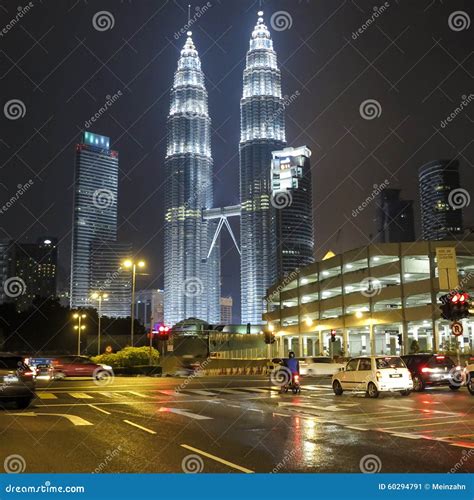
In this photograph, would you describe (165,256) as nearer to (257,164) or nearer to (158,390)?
(257,164)

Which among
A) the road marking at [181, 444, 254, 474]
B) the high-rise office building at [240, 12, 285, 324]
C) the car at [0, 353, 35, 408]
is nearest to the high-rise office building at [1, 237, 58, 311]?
the high-rise office building at [240, 12, 285, 324]

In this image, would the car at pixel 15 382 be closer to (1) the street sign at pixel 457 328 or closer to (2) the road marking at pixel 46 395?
(2) the road marking at pixel 46 395

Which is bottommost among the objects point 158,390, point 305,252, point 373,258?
point 158,390

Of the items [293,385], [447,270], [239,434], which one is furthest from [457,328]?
[239,434]

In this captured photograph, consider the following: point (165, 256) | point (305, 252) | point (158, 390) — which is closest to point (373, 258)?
point (158, 390)

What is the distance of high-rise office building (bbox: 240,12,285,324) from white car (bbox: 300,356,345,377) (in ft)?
485

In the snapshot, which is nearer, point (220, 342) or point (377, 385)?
point (377, 385)

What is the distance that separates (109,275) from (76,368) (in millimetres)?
125256

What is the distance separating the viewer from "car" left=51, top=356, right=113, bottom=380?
3497cm

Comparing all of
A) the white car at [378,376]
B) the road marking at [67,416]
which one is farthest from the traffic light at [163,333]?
the road marking at [67,416]

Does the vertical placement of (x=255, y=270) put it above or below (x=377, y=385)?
above

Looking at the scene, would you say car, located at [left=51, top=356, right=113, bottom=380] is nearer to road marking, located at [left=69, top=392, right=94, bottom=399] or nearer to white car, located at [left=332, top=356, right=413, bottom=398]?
road marking, located at [left=69, top=392, right=94, bottom=399]

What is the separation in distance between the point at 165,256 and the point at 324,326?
12406cm

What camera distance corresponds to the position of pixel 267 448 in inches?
404
